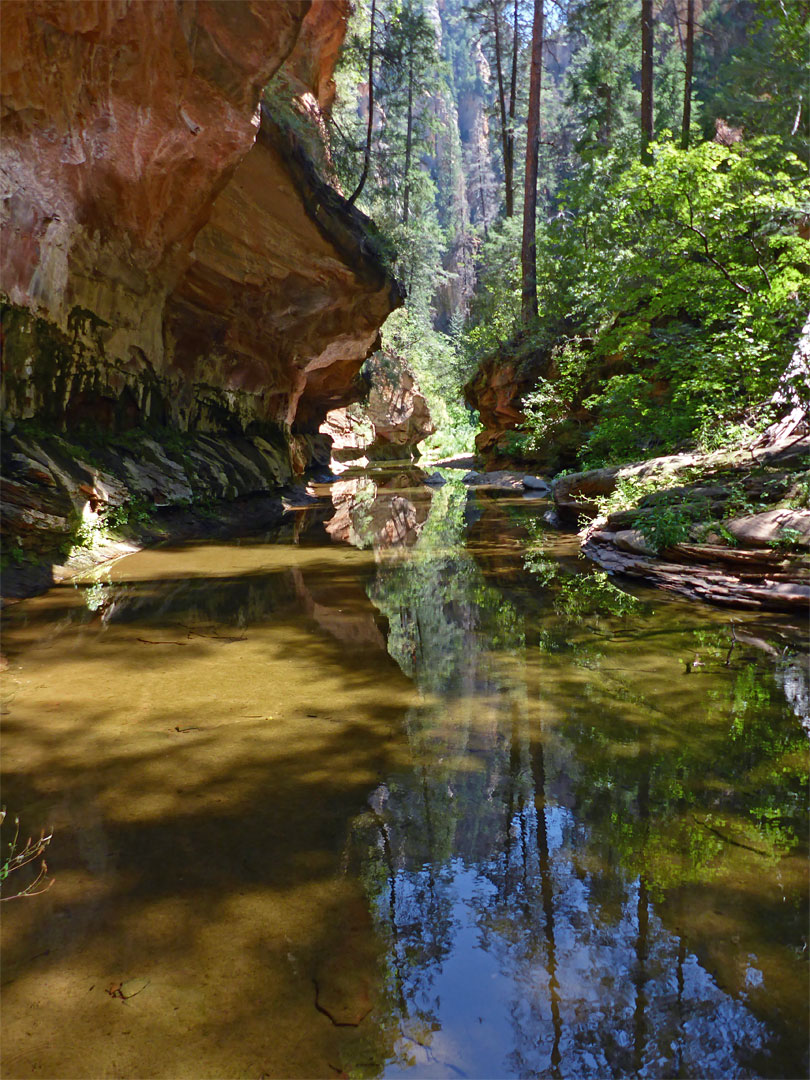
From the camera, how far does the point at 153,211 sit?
10.7 meters

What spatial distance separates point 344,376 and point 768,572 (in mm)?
18355

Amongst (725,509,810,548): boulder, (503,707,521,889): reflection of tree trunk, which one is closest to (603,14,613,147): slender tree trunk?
(725,509,810,548): boulder

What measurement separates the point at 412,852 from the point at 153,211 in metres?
10.9

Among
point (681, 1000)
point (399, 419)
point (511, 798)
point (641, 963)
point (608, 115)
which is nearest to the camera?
point (681, 1000)

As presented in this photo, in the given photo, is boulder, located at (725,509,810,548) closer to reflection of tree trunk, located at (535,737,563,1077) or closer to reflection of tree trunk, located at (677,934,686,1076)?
reflection of tree trunk, located at (535,737,563,1077)

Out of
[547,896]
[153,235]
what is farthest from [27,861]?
[153,235]

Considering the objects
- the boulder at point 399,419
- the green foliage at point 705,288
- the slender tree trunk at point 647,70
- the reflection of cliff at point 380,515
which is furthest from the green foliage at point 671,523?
the boulder at point 399,419

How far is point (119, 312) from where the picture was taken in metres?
11.3

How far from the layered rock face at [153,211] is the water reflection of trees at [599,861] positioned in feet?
25.7

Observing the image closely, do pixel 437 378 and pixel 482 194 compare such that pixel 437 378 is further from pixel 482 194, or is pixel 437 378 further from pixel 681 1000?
pixel 681 1000

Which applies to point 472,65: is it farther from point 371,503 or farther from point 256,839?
point 256,839

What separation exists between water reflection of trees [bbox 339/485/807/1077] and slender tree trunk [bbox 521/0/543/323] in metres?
18.5

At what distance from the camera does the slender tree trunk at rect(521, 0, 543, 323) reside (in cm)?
2052

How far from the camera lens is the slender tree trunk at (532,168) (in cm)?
2052
